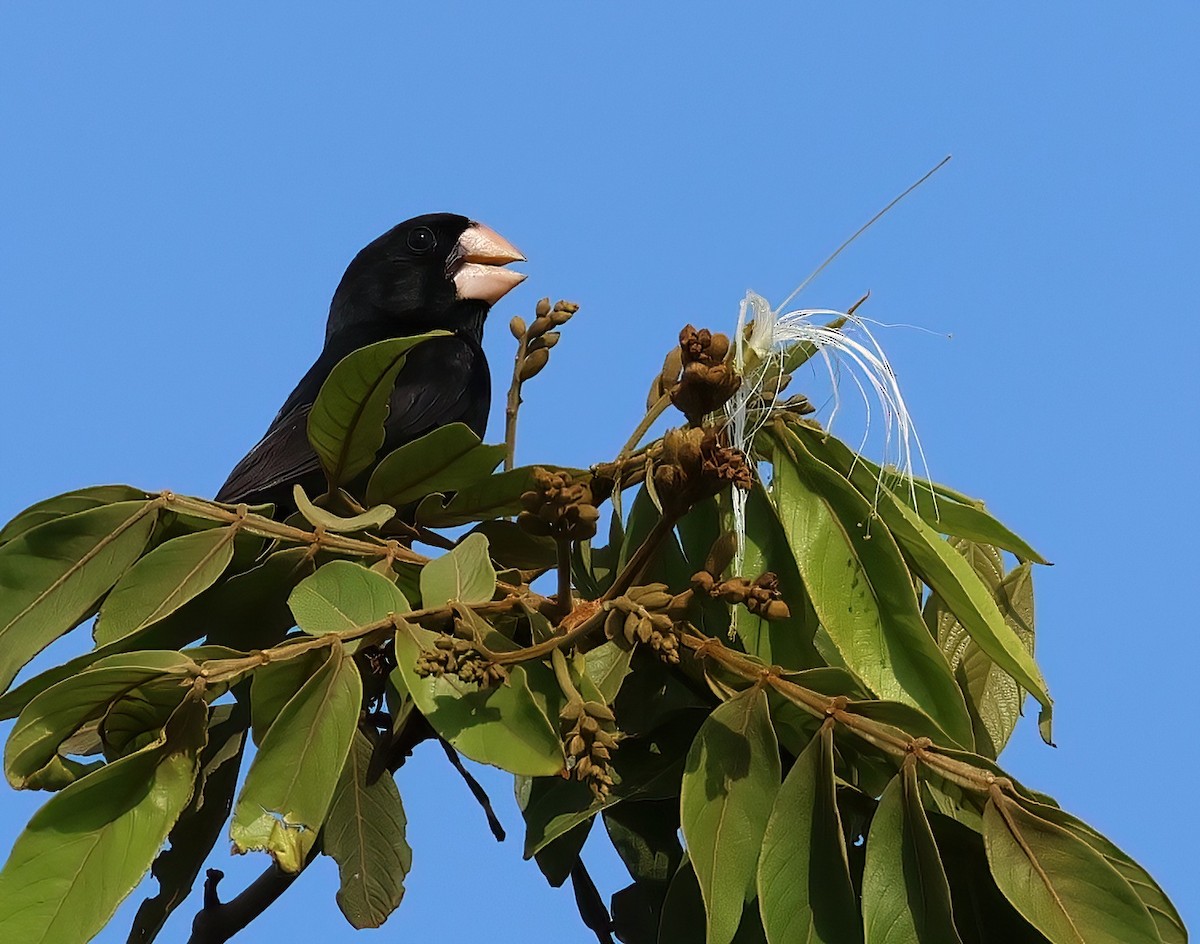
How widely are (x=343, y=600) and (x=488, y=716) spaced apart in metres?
0.25

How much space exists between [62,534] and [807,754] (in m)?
1.02

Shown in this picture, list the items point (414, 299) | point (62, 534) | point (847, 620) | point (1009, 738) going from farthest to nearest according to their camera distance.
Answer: point (414, 299), point (1009, 738), point (62, 534), point (847, 620)

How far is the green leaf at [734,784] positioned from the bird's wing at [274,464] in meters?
1.76

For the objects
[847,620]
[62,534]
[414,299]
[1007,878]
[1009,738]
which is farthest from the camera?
[414,299]

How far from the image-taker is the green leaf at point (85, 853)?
1.55 metres

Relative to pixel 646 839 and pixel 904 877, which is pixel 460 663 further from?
pixel 646 839

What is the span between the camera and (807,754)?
64.4 inches

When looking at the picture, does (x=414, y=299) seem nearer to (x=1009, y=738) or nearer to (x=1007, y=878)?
(x=1009, y=738)

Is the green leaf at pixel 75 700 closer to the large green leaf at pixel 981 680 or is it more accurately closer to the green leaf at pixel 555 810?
the green leaf at pixel 555 810

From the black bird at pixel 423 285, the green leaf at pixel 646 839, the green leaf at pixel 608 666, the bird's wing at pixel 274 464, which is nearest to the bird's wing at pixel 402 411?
the bird's wing at pixel 274 464

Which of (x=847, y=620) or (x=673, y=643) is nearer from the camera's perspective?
(x=673, y=643)

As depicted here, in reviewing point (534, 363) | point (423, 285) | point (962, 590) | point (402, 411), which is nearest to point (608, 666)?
point (962, 590)

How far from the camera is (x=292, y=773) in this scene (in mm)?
1604

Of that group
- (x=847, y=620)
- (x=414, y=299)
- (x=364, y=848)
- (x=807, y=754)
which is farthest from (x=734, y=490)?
(x=414, y=299)
